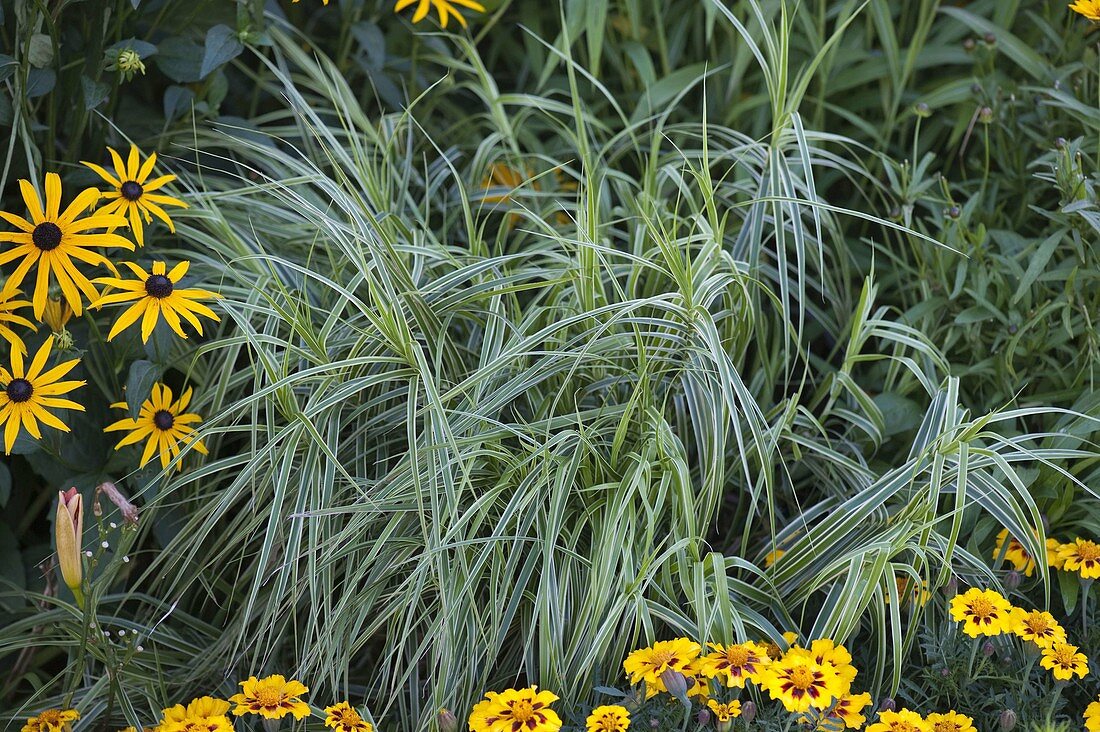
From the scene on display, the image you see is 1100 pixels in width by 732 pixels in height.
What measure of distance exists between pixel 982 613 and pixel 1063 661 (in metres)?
0.10

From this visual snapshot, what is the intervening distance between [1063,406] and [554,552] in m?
0.78

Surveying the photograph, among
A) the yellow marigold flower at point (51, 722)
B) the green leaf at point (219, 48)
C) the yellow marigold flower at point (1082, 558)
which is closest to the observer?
the yellow marigold flower at point (51, 722)

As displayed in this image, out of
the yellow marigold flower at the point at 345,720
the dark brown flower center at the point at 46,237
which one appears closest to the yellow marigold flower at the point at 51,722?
the yellow marigold flower at the point at 345,720

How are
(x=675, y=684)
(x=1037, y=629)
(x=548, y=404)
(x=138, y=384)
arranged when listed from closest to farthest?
(x=675, y=684)
(x=1037, y=629)
(x=138, y=384)
(x=548, y=404)

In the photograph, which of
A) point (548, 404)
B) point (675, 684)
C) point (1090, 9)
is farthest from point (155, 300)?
point (1090, 9)

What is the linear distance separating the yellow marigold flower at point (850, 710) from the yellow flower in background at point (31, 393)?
0.92 m

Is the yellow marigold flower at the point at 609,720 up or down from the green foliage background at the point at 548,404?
down

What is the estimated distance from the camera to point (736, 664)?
1.17 metres

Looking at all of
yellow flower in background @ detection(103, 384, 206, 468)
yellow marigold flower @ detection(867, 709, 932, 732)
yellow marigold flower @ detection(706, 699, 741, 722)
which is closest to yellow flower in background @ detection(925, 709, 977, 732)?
yellow marigold flower @ detection(867, 709, 932, 732)

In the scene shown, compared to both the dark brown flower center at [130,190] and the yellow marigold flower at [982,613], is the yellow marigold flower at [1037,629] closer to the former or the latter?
the yellow marigold flower at [982,613]

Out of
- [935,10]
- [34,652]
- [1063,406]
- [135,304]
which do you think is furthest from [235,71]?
[1063,406]

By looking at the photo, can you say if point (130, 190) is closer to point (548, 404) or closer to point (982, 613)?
point (548, 404)

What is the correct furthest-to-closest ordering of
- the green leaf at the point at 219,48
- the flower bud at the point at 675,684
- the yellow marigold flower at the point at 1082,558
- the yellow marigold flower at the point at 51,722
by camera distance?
the green leaf at the point at 219,48, the yellow marigold flower at the point at 1082,558, the yellow marigold flower at the point at 51,722, the flower bud at the point at 675,684

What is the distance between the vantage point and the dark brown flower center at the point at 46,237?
130 centimetres
